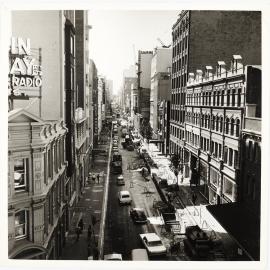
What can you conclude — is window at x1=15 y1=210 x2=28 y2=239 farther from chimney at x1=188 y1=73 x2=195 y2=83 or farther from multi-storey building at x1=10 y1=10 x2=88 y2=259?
chimney at x1=188 y1=73 x2=195 y2=83

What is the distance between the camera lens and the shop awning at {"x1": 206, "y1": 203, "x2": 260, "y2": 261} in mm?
13469

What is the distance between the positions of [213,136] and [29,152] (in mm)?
17212

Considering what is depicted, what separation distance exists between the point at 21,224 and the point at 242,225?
9859 millimetres

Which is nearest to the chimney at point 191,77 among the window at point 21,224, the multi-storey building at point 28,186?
the multi-storey building at point 28,186

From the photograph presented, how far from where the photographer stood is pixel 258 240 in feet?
43.0

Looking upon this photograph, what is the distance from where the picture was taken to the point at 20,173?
13.8 m

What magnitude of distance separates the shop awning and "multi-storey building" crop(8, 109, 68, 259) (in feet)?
26.5

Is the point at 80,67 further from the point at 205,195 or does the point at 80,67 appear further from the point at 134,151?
the point at 134,151

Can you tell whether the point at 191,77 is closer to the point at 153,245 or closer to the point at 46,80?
the point at 153,245

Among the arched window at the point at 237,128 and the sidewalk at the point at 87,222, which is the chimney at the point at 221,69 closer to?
the arched window at the point at 237,128

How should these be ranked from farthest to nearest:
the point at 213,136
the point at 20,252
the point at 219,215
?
the point at 213,136 < the point at 219,215 < the point at 20,252

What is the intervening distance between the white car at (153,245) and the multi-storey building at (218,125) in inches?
250

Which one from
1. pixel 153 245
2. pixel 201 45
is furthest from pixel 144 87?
pixel 153 245
